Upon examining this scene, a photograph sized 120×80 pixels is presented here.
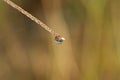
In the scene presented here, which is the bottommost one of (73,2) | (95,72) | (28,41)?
(95,72)

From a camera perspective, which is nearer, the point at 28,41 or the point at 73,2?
the point at 73,2

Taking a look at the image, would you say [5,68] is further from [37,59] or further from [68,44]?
[68,44]

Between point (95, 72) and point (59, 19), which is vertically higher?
point (59, 19)

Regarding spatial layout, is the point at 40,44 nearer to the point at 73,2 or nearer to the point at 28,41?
the point at 28,41

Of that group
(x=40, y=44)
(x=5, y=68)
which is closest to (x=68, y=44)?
(x=40, y=44)

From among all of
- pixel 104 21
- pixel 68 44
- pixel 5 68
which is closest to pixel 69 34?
pixel 68 44

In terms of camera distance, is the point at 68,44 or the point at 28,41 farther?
the point at 28,41
